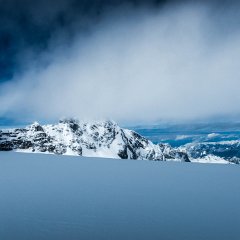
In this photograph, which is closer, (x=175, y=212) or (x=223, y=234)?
(x=223, y=234)

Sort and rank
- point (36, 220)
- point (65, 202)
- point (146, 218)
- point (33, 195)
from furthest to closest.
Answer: point (33, 195) → point (65, 202) → point (146, 218) → point (36, 220)

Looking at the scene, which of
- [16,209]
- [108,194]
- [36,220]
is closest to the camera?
[36,220]

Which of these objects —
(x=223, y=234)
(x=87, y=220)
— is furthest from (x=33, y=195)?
(x=223, y=234)

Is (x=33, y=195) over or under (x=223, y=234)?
over

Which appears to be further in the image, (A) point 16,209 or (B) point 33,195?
(B) point 33,195

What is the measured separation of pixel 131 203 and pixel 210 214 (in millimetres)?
9711

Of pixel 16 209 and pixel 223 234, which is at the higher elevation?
pixel 16 209

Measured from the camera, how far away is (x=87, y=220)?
29000 mm

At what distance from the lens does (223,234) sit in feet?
83.5

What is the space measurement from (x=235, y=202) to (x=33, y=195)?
26915 millimetres

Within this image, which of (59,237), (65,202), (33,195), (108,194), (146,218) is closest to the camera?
(59,237)

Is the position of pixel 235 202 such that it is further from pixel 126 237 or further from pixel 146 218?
pixel 126 237

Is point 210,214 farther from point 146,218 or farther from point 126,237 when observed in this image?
point 126,237

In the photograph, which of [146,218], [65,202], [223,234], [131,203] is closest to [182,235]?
Answer: [223,234]
